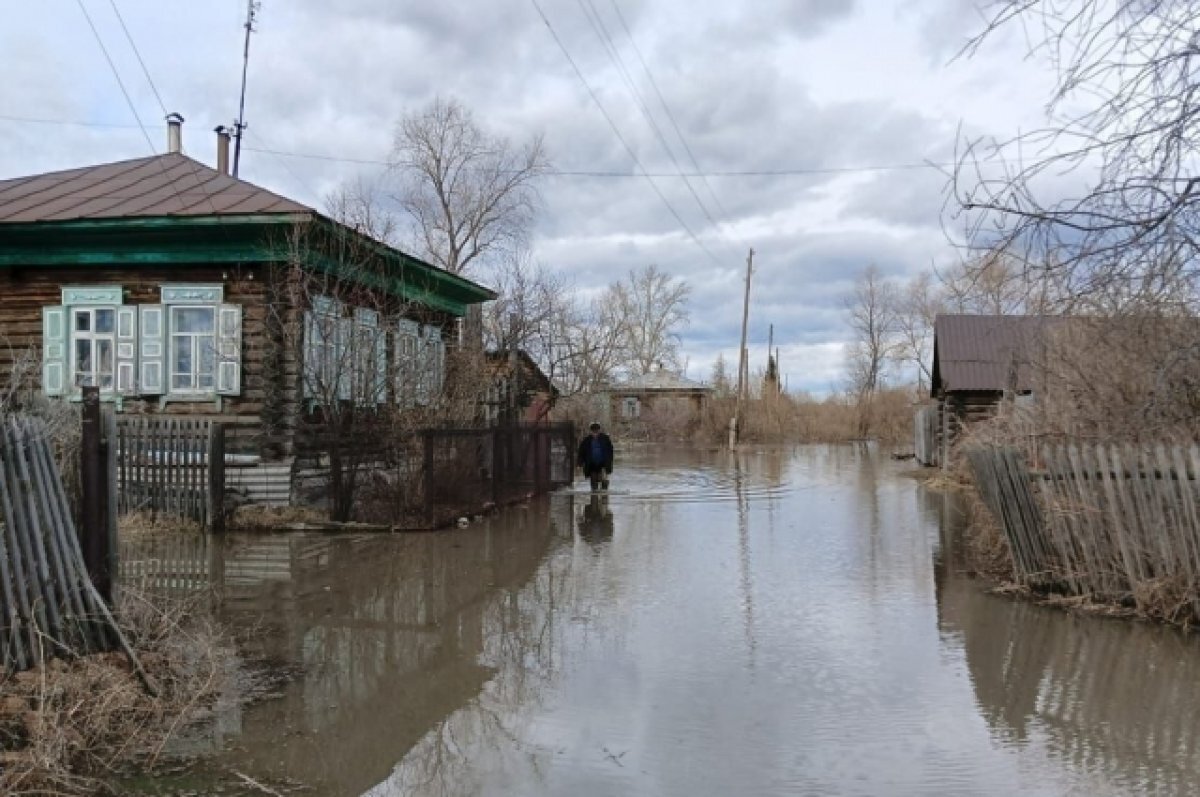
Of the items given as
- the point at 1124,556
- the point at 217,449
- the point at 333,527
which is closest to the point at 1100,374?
the point at 1124,556

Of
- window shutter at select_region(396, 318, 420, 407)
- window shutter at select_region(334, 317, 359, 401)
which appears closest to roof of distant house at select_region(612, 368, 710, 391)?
window shutter at select_region(396, 318, 420, 407)

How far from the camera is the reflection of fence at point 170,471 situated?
13.2 meters

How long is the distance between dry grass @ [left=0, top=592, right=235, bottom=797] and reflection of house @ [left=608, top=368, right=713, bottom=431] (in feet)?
141

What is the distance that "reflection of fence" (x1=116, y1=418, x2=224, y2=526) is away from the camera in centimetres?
1316

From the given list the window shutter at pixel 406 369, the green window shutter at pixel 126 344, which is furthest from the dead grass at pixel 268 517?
the green window shutter at pixel 126 344

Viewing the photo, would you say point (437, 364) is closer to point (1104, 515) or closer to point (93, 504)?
point (93, 504)

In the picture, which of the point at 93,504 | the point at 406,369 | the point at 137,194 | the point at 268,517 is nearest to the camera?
the point at 93,504

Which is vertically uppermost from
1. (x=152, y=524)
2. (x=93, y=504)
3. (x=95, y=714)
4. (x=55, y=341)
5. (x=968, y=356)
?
(x=968, y=356)

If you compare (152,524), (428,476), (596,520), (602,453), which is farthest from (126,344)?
(602,453)

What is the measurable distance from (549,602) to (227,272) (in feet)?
30.3

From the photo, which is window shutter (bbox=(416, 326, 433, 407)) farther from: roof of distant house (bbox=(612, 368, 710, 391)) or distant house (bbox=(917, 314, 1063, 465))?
roof of distant house (bbox=(612, 368, 710, 391))

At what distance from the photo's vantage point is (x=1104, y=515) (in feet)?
26.0

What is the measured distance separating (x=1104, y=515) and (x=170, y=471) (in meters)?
11.4

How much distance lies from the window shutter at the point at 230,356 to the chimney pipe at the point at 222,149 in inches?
327
